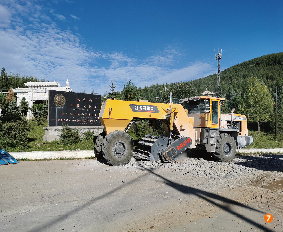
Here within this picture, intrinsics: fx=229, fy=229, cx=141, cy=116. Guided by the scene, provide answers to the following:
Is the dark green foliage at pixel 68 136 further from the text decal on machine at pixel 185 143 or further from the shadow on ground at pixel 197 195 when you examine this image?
the shadow on ground at pixel 197 195

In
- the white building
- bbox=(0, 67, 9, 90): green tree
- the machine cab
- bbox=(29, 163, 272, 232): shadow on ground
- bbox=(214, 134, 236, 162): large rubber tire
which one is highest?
bbox=(0, 67, 9, 90): green tree

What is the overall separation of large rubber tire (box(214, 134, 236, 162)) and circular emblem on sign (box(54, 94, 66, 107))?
10.7m

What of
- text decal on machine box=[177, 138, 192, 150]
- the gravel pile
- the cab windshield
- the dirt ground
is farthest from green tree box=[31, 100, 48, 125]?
text decal on machine box=[177, 138, 192, 150]

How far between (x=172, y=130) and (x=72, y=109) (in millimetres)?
8855

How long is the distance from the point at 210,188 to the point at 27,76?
6843 centimetres

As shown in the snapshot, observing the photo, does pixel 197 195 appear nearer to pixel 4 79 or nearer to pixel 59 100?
→ pixel 59 100

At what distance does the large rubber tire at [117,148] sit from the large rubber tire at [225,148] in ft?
13.5

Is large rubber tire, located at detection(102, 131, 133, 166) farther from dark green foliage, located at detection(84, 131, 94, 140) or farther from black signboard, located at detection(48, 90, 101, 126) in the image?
black signboard, located at detection(48, 90, 101, 126)

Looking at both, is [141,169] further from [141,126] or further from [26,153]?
[141,126]

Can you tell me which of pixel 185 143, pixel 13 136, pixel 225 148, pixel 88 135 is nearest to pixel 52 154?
pixel 13 136

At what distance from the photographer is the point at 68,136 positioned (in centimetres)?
1451

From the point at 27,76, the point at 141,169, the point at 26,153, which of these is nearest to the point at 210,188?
the point at 141,169

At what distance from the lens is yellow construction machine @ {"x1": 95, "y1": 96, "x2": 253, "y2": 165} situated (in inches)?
356

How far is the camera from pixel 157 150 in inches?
369
